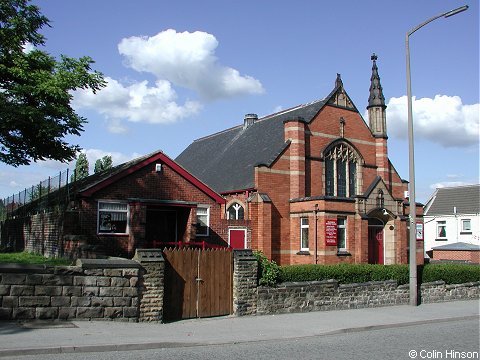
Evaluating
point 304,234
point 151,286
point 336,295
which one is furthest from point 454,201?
point 151,286

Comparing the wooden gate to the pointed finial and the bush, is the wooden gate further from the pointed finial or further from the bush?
the pointed finial

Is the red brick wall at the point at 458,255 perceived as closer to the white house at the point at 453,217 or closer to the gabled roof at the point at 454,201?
the white house at the point at 453,217

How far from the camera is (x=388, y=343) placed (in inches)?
442

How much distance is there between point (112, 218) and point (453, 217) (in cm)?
3710

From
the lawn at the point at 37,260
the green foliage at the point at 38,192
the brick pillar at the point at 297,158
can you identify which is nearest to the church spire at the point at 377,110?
the brick pillar at the point at 297,158

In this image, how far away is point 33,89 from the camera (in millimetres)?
18172

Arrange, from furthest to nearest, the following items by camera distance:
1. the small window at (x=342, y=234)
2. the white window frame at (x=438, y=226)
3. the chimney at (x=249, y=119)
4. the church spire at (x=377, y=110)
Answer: the white window frame at (x=438, y=226), the chimney at (x=249, y=119), the church spire at (x=377, y=110), the small window at (x=342, y=234)

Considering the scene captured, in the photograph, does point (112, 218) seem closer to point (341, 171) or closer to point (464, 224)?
point (341, 171)

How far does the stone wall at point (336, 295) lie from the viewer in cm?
1507

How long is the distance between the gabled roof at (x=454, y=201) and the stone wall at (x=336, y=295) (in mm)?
29454

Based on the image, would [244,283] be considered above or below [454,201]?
below

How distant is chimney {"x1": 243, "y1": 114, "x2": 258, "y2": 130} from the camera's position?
122 feet

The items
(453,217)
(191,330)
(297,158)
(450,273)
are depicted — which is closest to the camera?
(191,330)

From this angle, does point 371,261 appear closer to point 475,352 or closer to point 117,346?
point 475,352
